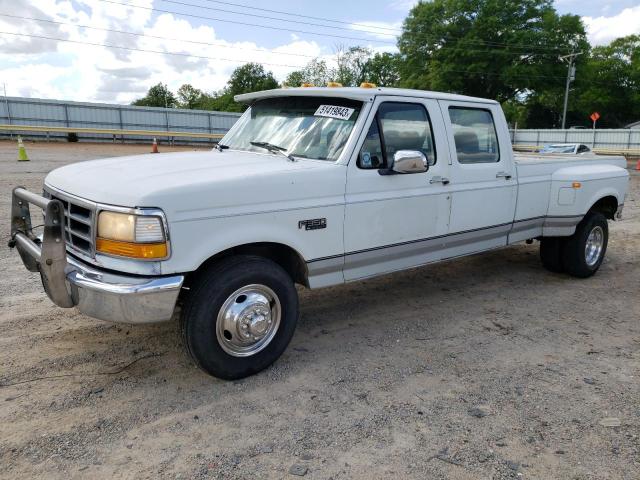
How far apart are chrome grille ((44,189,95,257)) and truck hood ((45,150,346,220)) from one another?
0.25ft

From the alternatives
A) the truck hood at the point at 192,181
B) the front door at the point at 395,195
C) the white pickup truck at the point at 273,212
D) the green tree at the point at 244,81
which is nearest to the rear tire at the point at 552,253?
the white pickup truck at the point at 273,212

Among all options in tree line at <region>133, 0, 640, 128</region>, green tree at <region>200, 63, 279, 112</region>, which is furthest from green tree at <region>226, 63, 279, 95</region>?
tree line at <region>133, 0, 640, 128</region>

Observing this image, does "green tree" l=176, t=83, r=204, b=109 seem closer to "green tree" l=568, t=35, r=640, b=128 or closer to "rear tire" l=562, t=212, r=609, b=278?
"green tree" l=568, t=35, r=640, b=128

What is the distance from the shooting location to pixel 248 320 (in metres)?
3.52

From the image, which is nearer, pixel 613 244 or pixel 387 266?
pixel 387 266

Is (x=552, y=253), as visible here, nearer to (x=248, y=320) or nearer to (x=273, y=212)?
(x=273, y=212)

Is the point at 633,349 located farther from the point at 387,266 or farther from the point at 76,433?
the point at 76,433

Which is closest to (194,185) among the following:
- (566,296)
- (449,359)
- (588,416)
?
(449,359)

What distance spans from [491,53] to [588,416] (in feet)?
166

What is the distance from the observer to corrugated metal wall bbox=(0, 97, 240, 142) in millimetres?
29281

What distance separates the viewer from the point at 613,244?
8.23 m

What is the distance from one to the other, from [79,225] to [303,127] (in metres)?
1.89

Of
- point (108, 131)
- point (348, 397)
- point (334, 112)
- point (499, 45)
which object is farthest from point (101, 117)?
point (499, 45)

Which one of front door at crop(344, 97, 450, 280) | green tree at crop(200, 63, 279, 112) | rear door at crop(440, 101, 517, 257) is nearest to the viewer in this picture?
front door at crop(344, 97, 450, 280)
